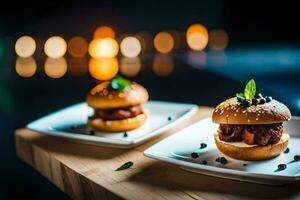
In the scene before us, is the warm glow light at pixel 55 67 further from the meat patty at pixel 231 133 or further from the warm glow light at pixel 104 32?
the meat patty at pixel 231 133

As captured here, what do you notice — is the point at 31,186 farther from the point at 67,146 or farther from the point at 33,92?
the point at 33,92

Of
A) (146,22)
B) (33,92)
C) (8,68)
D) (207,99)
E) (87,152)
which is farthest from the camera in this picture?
(146,22)

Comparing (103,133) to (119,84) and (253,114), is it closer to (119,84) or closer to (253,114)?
(119,84)

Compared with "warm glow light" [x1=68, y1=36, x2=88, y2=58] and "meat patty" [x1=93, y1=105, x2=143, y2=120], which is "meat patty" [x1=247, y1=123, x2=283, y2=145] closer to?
"meat patty" [x1=93, y1=105, x2=143, y2=120]

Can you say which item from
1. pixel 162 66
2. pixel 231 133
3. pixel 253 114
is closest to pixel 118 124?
pixel 231 133

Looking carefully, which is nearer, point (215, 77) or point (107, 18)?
point (215, 77)

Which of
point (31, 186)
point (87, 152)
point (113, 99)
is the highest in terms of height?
point (113, 99)

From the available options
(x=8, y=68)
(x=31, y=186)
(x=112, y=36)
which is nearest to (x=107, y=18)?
(x=112, y=36)
